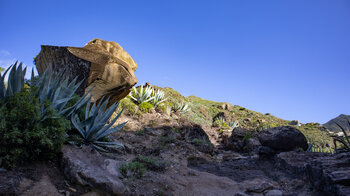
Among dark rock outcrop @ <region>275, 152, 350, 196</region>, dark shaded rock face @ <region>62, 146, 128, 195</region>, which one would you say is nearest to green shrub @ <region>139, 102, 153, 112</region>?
dark shaded rock face @ <region>62, 146, 128, 195</region>

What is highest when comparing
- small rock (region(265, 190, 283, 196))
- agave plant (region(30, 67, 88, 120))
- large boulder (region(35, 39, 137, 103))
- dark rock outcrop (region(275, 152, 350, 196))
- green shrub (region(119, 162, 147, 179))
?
large boulder (region(35, 39, 137, 103))

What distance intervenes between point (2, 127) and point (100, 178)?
1244mm

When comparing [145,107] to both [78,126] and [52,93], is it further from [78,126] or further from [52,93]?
[52,93]

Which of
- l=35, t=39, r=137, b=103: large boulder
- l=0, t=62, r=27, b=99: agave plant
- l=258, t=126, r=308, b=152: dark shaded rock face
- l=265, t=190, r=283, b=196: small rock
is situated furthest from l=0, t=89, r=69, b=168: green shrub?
l=258, t=126, r=308, b=152: dark shaded rock face

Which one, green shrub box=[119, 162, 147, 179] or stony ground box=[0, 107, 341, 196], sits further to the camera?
green shrub box=[119, 162, 147, 179]

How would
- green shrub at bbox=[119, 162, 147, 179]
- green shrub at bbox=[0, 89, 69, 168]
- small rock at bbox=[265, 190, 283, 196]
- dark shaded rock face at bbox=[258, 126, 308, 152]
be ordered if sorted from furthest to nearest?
dark shaded rock face at bbox=[258, 126, 308, 152] → small rock at bbox=[265, 190, 283, 196] → green shrub at bbox=[119, 162, 147, 179] → green shrub at bbox=[0, 89, 69, 168]

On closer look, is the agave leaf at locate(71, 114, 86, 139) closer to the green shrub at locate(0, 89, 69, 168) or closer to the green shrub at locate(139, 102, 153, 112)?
the green shrub at locate(0, 89, 69, 168)

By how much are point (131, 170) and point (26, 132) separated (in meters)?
1.65

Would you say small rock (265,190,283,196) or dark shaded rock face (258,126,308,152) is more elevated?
dark shaded rock face (258,126,308,152)

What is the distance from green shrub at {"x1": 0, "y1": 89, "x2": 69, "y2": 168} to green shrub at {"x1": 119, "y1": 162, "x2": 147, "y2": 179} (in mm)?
1016

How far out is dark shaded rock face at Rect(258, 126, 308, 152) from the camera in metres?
7.02

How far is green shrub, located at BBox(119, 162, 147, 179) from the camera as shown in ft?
11.3

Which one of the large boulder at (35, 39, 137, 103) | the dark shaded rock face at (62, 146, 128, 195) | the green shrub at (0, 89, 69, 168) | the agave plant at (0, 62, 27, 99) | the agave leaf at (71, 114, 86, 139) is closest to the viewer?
the green shrub at (0, 89, 69, 168)

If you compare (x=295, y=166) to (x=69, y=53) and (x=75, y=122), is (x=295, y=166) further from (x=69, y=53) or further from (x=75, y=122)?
(x=69, y=53)
